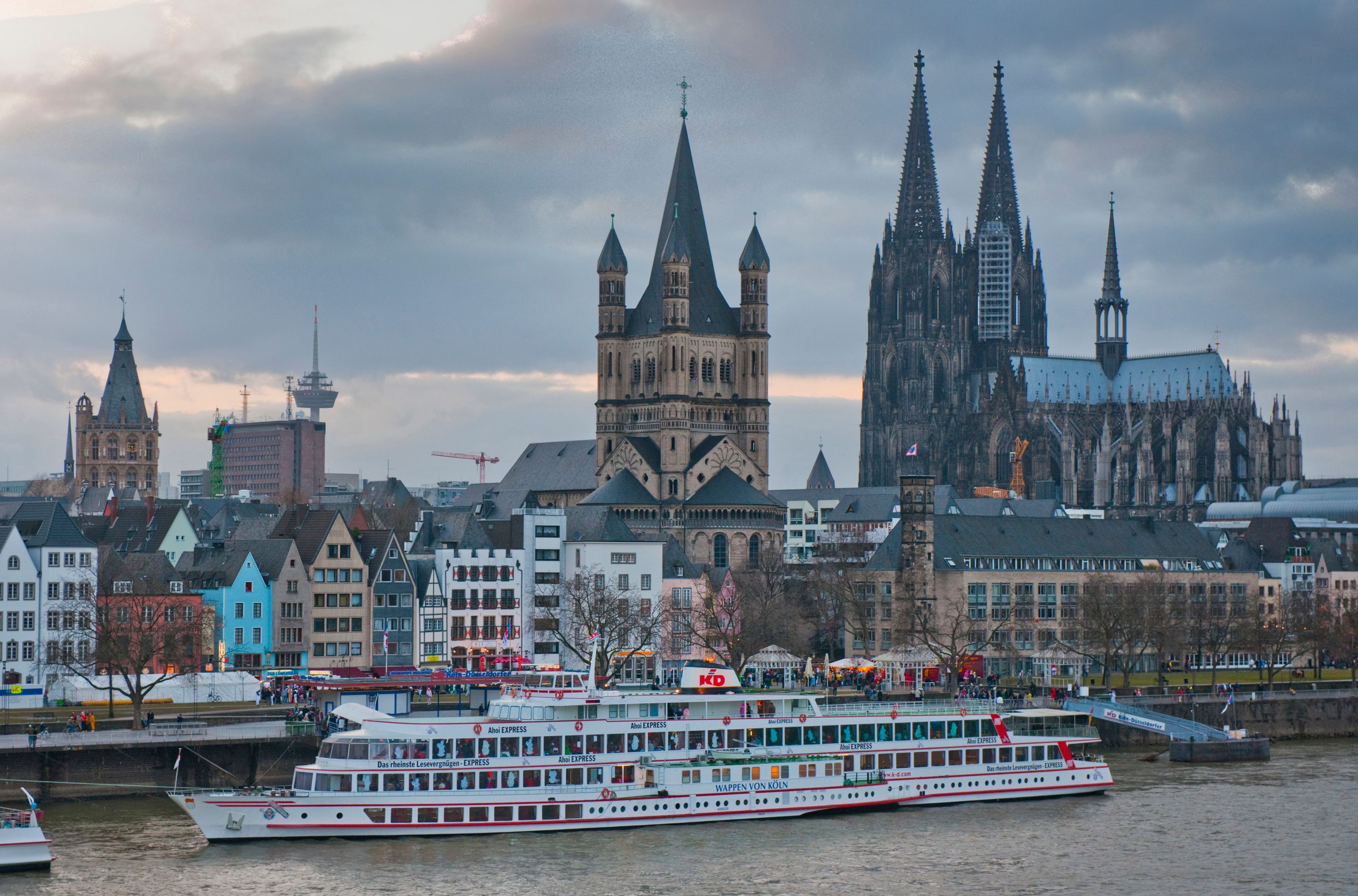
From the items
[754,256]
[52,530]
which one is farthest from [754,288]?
[52,530]

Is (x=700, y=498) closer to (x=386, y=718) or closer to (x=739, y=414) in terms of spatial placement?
(x=739, y=414)

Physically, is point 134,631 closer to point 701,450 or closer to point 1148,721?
point 1148,721

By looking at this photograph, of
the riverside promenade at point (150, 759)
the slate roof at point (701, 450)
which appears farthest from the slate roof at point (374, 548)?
the slate roof at point (701, 450)

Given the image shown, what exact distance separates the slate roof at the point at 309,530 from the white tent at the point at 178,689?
60.3 feet

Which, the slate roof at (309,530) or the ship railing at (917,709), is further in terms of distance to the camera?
the slate roof at (309,530)

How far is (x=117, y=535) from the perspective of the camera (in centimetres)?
14312

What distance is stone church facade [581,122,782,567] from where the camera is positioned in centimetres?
18725

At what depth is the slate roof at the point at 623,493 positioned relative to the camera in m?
184

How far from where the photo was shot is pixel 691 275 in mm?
Answer: 194250

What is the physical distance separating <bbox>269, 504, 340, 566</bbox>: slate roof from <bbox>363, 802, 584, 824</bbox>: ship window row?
169 feet

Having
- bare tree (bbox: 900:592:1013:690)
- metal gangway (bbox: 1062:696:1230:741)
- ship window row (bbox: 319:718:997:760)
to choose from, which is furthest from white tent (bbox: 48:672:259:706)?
bare tree (bbox: 900:592:1013:690)

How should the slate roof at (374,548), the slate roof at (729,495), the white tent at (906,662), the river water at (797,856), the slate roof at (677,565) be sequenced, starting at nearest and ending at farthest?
the river water at (797,856) < the white tent at (906,662) < the slate roof at (374,548) < the slate roof at (677,565) < the slate roof at (729,495)

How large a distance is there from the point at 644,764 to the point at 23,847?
23210mm

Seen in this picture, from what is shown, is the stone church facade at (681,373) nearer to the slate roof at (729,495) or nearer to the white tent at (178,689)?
the slate roof at (729,495)
